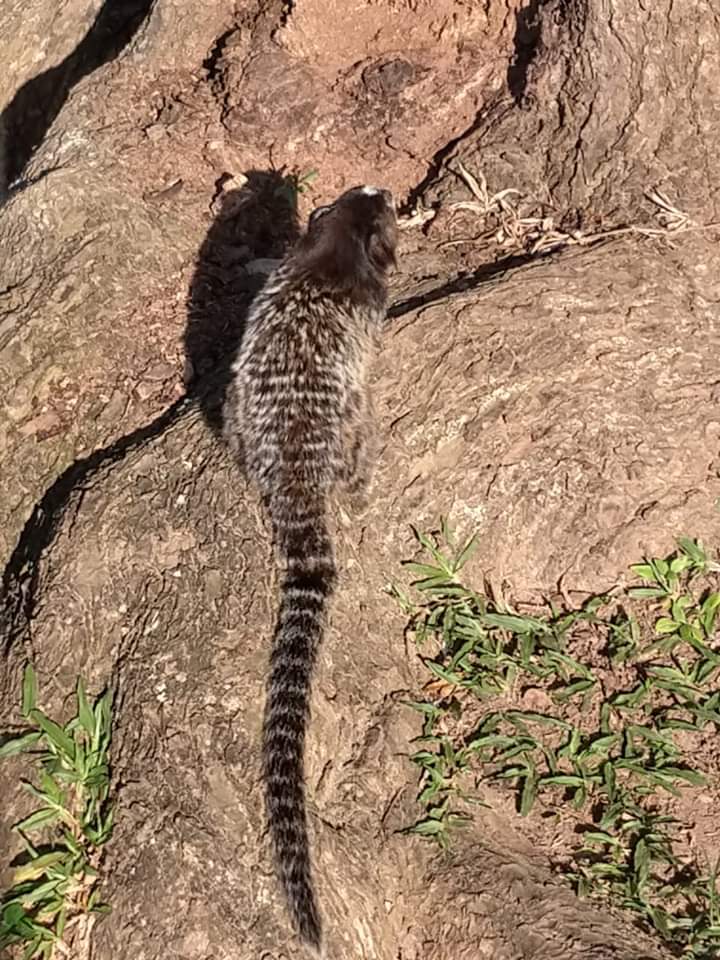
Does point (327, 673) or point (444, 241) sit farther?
point (444, 241)

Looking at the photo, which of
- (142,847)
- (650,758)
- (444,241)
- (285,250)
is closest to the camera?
(142,847)

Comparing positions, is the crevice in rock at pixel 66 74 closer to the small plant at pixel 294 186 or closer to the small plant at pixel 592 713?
the small plant at pixel 294 186

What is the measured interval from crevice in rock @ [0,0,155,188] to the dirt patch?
198cm

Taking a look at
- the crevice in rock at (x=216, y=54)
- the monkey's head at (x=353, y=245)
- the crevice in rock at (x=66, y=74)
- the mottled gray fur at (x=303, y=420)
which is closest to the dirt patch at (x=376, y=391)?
the crevice in rock at (x=216, y=54)

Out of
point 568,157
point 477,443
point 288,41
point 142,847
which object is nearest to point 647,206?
point 568,157

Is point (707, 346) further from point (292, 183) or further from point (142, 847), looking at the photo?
point (142, 847)

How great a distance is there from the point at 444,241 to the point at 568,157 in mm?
804

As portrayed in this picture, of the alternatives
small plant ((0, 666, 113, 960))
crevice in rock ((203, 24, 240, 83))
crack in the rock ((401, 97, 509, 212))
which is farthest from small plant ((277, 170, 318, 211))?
small plant ((0, 666, 113, 960))

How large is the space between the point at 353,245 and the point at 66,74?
4.92m

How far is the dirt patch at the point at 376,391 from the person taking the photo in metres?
4.45

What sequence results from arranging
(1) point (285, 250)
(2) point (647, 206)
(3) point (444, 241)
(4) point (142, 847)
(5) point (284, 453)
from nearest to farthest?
(4) point (142, 847), (5) point (284, 453), (2) point (647, 206), (3) point (444, 241), (1) point (285, 250)

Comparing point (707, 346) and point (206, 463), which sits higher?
point (206, 463)

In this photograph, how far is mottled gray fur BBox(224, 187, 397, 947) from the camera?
447cm

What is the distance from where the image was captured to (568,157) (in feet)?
20.7
